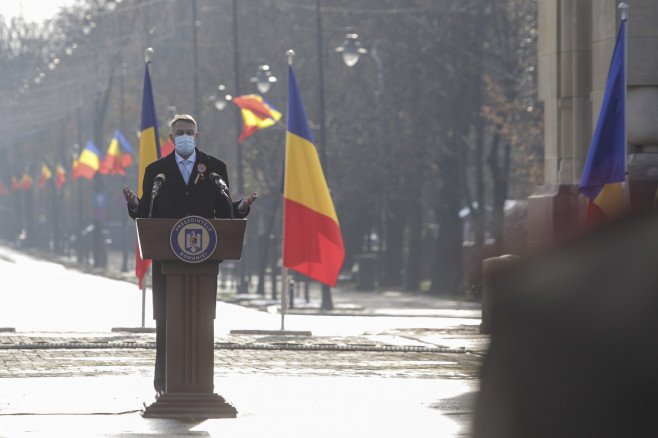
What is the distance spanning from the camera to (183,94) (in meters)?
54.9

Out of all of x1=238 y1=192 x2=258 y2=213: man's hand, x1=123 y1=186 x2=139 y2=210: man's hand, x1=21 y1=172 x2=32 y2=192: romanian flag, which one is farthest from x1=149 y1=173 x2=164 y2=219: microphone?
x1=21 y1=172 x2=32 y2=192: romanian flag

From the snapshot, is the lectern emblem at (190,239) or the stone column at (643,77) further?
the stone column at (643,77)

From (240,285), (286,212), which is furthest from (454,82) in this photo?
(286,212)

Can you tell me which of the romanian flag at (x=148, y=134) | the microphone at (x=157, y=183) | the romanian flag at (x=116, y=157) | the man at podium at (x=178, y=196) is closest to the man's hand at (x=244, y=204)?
the man at podium at (x=178, y=196)

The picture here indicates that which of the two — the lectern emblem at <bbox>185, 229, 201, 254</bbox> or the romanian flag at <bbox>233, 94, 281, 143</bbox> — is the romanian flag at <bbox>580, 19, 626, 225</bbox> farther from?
the romanian flag at <bbox>233, 94, 281, 143</bbox>

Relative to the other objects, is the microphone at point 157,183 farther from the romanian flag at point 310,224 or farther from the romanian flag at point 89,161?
the romanian flag at point 89,161

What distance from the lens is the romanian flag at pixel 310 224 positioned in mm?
17828

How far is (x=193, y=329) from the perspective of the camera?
26.9 ft

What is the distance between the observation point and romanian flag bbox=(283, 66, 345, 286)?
1783 centimetres

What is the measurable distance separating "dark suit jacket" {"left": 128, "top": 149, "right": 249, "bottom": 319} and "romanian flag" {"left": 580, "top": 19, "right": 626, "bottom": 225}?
268 inches

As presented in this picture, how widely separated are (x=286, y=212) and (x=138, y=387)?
8283 mm

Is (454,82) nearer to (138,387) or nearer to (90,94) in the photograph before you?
(138,387)

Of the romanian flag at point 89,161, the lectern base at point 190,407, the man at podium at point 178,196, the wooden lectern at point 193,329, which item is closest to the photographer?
the wooden lectern at point 193,329

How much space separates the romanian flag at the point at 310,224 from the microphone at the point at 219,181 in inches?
353
